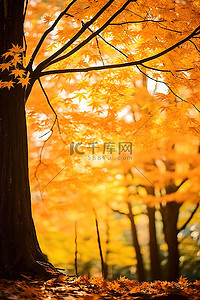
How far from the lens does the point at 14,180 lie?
3.92m

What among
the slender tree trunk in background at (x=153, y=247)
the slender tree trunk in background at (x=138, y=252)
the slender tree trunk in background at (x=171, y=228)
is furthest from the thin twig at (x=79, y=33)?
the slender tree trunk in background at (x=138, y=252)

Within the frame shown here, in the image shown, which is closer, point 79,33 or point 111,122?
point 79,33

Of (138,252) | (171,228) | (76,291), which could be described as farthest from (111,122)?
(138,252)

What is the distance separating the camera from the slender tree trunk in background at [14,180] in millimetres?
3678

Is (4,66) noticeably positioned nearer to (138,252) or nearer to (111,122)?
(111,122)

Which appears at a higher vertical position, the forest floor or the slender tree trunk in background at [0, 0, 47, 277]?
the slender tree trunk in background at [0, 0, 47, 277]

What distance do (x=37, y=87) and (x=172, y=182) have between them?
4.75 meters

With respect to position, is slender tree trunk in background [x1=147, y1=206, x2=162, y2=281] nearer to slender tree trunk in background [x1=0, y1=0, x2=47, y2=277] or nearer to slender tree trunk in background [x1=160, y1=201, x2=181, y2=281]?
slender tree trunk in background [x1=160, y1=201, x2=181, y2=281]

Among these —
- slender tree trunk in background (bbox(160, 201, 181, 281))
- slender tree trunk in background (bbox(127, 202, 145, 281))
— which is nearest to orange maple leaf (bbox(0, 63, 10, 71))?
slender tree trunk in background (bbox(160, 201, 181, 281))

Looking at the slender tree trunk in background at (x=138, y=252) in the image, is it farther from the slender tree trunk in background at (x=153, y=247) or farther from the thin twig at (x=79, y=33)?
the thin twig at (x=79, y=33)

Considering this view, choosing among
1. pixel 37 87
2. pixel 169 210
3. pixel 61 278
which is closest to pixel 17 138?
pixel 61 278

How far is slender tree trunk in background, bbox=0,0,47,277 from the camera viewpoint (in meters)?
3.68

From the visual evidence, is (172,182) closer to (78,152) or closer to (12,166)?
(78,152)

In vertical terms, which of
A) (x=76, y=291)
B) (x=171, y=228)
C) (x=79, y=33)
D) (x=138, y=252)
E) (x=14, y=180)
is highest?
(x=79, y=33)
